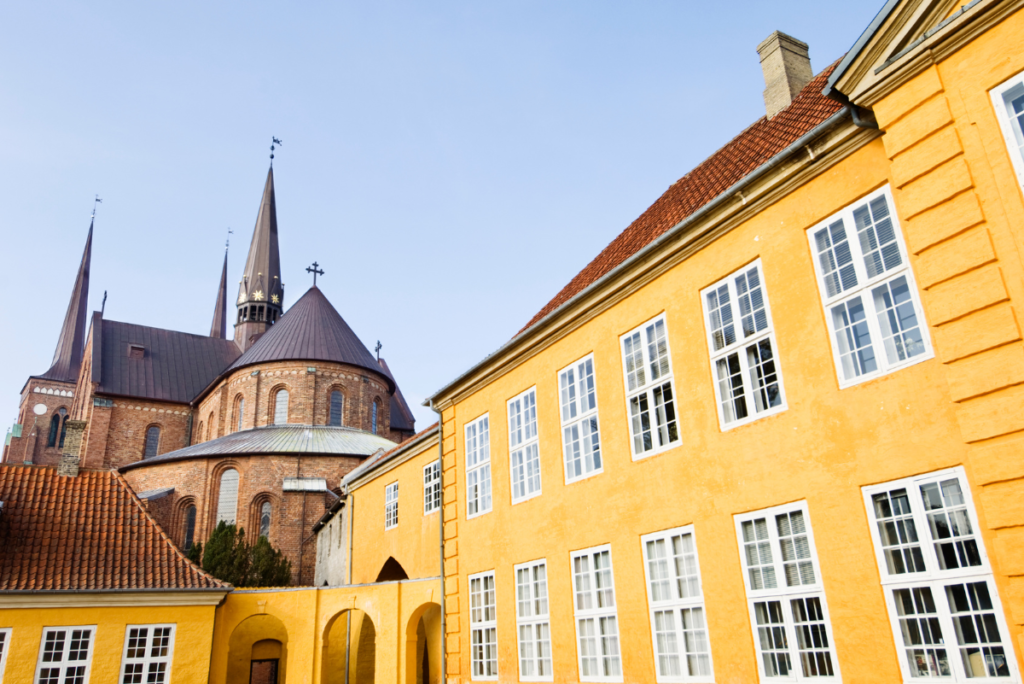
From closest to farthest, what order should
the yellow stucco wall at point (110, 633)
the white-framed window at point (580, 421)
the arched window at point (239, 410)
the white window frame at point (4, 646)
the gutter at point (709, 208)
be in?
the gutter at point (709, 208) < the white-framed window at point (580, 421) < the white window frame at point (4, 646) < the yellow stucco wall at point (110, 633) < the arched window at point (239, 410)

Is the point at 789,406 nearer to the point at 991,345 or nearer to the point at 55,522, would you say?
the point at 991,345

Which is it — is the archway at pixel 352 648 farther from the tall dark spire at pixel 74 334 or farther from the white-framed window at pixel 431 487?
the tall dark spire at pixel 74 334

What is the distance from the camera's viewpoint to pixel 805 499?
818 centimetres

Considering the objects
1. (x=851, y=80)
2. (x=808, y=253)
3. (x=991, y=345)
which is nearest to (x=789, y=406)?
(x=808, y=253)

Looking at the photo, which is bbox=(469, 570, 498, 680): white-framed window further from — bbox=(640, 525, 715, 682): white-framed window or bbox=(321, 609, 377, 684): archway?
bbox=(321, 609, 377, 684): archway

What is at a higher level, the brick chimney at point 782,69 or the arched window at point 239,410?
the arched window at point 239,410

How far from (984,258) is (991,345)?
2.51 ft

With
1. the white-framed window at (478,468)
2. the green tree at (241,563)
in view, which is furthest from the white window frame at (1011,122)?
the green tree at (241,563)

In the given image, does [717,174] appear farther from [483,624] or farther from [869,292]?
[483,624]

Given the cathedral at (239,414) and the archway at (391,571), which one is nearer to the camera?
the archway at (391,571)

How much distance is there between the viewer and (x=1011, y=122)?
264 inches

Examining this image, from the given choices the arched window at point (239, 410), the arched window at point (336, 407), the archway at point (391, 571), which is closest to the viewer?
the archway at point (391, 571)

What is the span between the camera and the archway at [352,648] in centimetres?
2211

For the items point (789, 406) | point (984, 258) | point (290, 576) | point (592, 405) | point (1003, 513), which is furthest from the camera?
point (290, 576)
